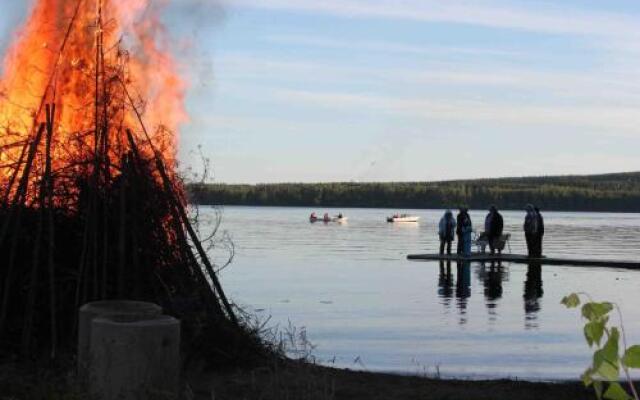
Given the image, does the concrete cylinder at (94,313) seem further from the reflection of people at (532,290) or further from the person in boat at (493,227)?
the person in boat at (493,227)

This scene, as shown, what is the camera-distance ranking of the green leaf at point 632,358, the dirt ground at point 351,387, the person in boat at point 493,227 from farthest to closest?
the person in boat at point 493,227 → the dirt ground at point 351,387 → the green leaf at point 632,358

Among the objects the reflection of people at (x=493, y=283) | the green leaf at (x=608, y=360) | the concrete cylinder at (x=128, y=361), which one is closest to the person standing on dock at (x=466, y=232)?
the reflection of people at (x=493, y=283)

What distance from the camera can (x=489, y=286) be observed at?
20.3 m

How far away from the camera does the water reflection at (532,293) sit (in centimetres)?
1470

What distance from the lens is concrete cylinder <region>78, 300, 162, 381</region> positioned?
23.0 feet

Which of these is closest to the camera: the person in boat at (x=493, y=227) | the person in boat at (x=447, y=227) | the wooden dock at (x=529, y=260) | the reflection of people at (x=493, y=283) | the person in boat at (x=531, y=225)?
the reflection of people at (x=493, y=283)

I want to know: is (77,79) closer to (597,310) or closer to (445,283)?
(597,310)

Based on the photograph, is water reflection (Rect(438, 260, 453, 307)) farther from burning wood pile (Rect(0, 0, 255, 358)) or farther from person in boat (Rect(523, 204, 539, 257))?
burning wood pile (Rect(0, 0, 255, 358))

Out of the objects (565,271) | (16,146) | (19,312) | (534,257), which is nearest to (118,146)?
(16,146)

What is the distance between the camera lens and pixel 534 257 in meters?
27.5

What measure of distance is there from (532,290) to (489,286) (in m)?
1.09

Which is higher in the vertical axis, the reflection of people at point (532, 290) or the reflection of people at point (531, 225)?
the reflection of people at point (531, 225)

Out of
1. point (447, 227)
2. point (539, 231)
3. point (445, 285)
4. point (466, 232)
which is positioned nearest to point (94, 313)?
point (445, 285)

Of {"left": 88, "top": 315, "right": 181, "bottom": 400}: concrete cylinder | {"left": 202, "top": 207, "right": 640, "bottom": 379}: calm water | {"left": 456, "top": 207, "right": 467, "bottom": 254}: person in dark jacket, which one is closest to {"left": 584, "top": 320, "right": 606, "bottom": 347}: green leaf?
{"left": 88, "top": 315, "right": 181, "bottom": 400}: concrete cylinder
